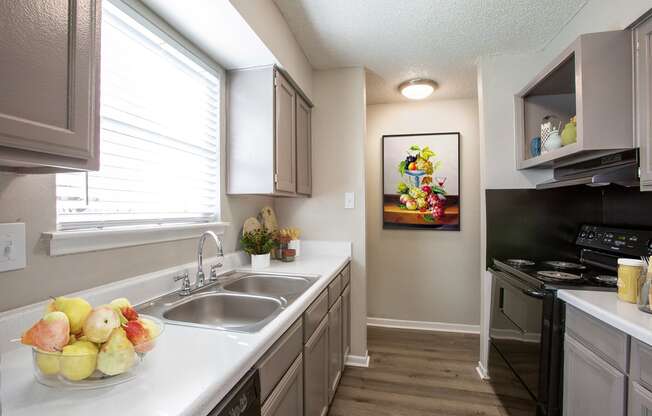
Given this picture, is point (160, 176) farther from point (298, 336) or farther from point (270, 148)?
point (298, 336)

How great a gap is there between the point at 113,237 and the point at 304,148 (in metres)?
1.55

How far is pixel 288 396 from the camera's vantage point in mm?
1129

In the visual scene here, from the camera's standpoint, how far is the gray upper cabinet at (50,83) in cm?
59

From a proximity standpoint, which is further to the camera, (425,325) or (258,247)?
(425,325)

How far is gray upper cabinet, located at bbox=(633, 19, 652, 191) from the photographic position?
125 centimetres

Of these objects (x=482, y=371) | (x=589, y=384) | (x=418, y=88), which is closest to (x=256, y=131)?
(x=418, y=88)

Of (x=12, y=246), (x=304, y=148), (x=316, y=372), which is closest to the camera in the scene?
(x=12, y=246)

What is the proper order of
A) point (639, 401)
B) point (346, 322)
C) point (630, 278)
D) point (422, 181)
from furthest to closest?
1. point (422, 181)
2. point (346, 322)
3. point (630, 278)
4. point (639, 401)

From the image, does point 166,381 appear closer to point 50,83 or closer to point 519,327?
point 50,83

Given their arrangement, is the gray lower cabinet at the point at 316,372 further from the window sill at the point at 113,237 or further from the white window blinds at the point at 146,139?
the white window blinds at the point at 146,139

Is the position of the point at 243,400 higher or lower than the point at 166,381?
lower

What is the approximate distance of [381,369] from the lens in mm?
2371

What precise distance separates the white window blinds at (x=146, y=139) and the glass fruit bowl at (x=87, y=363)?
56 centimetres

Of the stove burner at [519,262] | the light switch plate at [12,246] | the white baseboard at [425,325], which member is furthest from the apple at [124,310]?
the white baseboard at [425,325]
